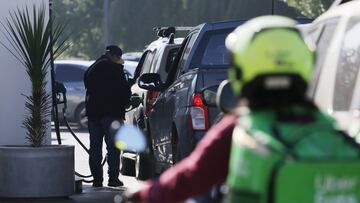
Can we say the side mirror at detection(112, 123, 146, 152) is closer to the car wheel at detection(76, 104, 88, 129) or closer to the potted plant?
the potted plant

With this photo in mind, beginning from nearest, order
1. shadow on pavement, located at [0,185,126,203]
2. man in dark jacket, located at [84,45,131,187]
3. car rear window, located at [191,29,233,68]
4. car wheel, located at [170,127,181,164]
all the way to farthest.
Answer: car wheel, located at [170,127,181,164] → car rear window, located at [191,29,233,68] → shadow on pavement, located at [0,185,126,203] → man in dark jacket, located at [84,45,131,187]

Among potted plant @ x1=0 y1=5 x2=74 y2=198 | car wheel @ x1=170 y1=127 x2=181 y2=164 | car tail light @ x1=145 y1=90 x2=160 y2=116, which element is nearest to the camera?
car wheel @ x1=170 y1=127 x2=181 y2=164

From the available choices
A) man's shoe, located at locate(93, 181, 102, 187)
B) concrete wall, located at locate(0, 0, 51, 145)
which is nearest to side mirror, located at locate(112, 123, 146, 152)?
concrete wall, located at locate(0, 0, 51, 145)

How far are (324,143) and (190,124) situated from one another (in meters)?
7.04

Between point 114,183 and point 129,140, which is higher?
point 129,140

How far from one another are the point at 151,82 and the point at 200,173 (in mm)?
9078

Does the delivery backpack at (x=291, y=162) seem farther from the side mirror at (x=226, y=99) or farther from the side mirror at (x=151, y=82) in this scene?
the side mirror at (x=151, y=82)

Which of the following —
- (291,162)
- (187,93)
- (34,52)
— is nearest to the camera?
(291,162)

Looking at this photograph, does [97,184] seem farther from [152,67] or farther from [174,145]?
[174,145]

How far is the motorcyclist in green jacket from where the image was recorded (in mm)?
3566

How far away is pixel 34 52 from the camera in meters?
12.5

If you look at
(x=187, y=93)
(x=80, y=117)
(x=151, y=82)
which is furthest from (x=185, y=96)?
(x=80, y=117)

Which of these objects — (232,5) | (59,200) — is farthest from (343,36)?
(232,5)

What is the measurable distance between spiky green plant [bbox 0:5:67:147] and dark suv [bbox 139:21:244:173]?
1.03 m
